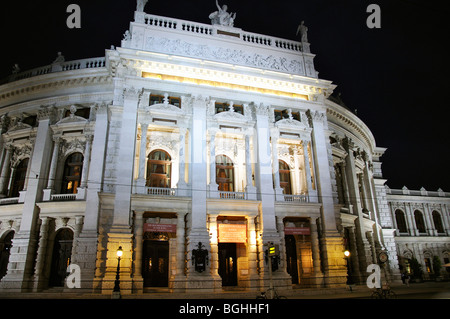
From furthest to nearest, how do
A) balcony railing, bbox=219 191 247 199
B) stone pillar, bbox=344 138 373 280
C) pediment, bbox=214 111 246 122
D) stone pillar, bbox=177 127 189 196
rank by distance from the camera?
stone pillar, bbox=344 138 373 280 → pediment, bbox=214 111 246 122 → balcony railing, bbox=219 191 247 199 → stone pillar, bbox=177 127 189 196

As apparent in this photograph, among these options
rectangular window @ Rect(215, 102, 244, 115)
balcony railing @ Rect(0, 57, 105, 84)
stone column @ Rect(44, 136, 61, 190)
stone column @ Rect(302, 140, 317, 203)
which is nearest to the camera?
stone column @ Rect(44, 136, 61, 190)

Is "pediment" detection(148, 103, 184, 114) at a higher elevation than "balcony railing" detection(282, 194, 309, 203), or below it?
higher

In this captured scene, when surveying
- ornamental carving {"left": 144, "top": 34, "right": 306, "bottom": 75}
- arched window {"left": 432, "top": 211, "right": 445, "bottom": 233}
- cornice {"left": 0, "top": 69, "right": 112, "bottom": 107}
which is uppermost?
ornamental carving {"left": 144, "top": 34, "right": 306, "bottom": 75}

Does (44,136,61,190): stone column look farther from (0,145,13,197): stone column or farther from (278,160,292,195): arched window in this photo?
(278,160,292,195): arched window

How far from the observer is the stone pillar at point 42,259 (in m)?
23.2

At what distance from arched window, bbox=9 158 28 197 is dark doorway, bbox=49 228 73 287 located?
20.1ft

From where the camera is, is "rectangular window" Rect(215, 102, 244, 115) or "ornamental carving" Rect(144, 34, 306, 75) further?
"rectangular window" Rect(215, 102, 244, 115)

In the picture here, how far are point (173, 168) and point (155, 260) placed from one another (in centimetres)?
A: 722

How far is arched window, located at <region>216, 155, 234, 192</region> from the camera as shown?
27.1 metres

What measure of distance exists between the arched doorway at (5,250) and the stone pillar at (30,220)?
2060 mm

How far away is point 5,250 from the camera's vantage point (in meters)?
25.8

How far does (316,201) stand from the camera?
26.7 m

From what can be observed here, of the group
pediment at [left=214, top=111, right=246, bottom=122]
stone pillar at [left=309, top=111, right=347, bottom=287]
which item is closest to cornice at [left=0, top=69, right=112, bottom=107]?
pediment at [left=214, top=111, right=246, bottom=122]

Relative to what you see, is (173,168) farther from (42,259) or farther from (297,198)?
(42,259)
